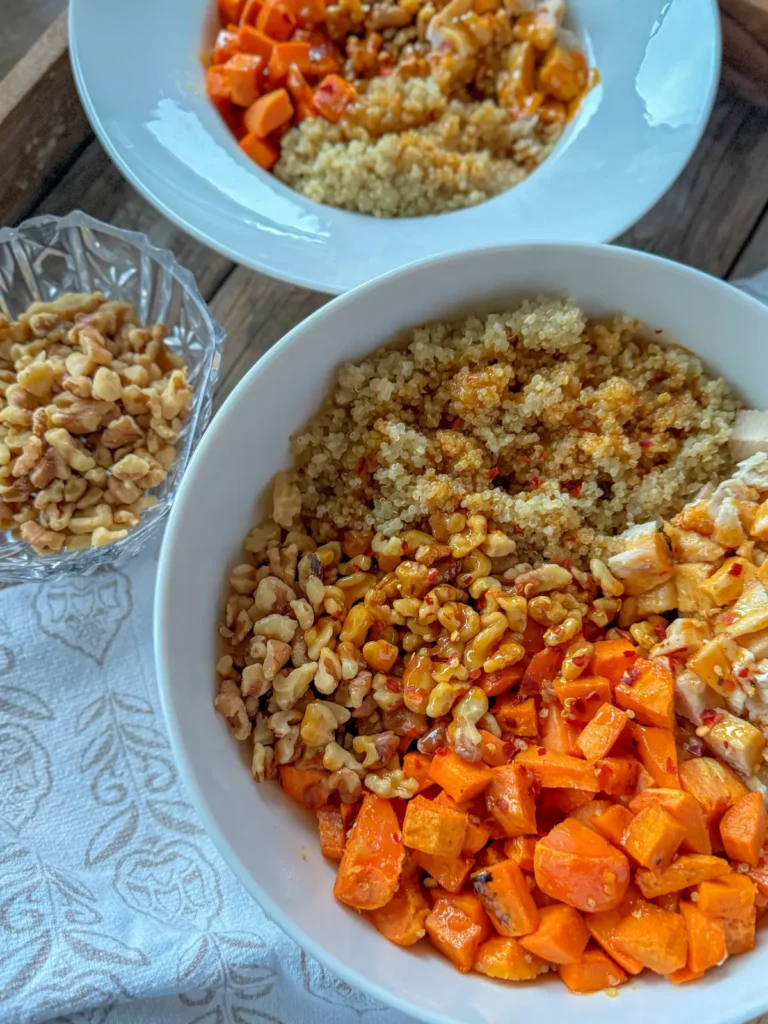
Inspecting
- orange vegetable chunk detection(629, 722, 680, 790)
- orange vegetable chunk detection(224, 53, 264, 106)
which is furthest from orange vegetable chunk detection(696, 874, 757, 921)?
orange vegetable chunk detection(224, 53, 264, 106)

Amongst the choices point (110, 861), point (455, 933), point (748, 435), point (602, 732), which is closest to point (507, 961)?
point (455, 933)

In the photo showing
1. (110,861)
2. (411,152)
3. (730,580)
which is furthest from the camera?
(411,152)

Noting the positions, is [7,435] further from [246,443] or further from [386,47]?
[386,47]

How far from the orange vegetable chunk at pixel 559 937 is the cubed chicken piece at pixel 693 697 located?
26 cm

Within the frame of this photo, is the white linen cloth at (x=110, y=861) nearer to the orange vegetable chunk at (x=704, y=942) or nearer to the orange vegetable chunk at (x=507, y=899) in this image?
the orange vegetable chunk at (x=507, y=899)

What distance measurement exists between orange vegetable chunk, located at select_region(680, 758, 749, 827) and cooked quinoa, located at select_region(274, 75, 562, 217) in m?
0.89

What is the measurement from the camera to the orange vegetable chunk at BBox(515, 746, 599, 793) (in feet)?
3.18

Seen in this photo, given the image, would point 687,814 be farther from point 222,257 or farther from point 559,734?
point 222,257

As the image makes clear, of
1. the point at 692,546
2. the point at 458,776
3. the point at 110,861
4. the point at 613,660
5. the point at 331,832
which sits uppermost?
the point at 692,546

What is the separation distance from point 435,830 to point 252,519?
1.41 feet

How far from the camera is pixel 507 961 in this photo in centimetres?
93

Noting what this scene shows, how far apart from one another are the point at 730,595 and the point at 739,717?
0.14 meters

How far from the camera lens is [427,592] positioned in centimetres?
106

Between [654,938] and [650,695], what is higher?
[650,695]
